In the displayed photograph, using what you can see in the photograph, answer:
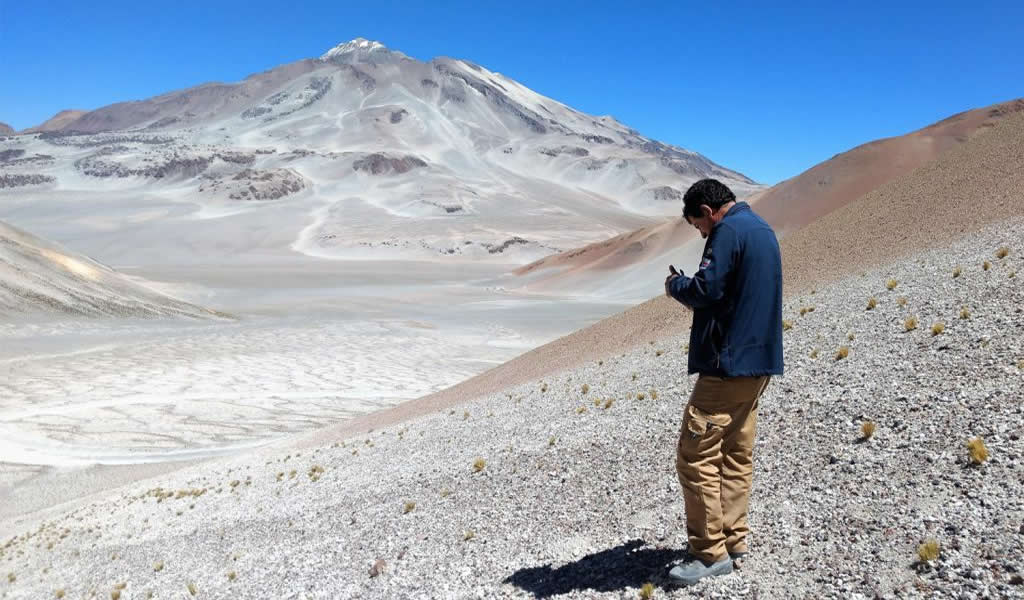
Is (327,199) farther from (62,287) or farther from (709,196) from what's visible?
(709,196)

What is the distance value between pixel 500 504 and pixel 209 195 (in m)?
156

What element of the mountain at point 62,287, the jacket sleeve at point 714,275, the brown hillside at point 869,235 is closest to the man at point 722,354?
the jacket sleeve at point 714,275

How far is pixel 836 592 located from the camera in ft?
13.6

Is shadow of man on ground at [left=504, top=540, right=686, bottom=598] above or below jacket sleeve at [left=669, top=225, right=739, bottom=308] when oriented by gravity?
below

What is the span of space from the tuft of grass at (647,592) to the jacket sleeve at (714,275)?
1.82 meters

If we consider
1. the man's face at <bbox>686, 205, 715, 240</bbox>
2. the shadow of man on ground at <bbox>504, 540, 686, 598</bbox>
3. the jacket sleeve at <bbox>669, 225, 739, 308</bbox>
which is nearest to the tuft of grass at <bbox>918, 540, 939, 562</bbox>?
the shadow of man on ground at <bbox>504, 540, 686, 598</bbox>

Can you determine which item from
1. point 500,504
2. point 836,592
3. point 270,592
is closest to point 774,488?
point 836,592

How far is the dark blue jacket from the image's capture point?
163 inches

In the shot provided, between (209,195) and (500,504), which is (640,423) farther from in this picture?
(209,195)

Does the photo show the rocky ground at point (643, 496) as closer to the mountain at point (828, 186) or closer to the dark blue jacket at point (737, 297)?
the dark blue jacket at point (737, 297)

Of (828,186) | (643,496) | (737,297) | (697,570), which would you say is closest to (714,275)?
(737,297)

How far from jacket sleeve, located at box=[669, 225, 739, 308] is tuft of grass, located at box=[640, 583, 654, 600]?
1.82 m

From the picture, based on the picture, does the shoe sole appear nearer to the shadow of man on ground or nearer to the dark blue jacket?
the shadow of man on ground

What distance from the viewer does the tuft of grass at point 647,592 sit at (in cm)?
462
